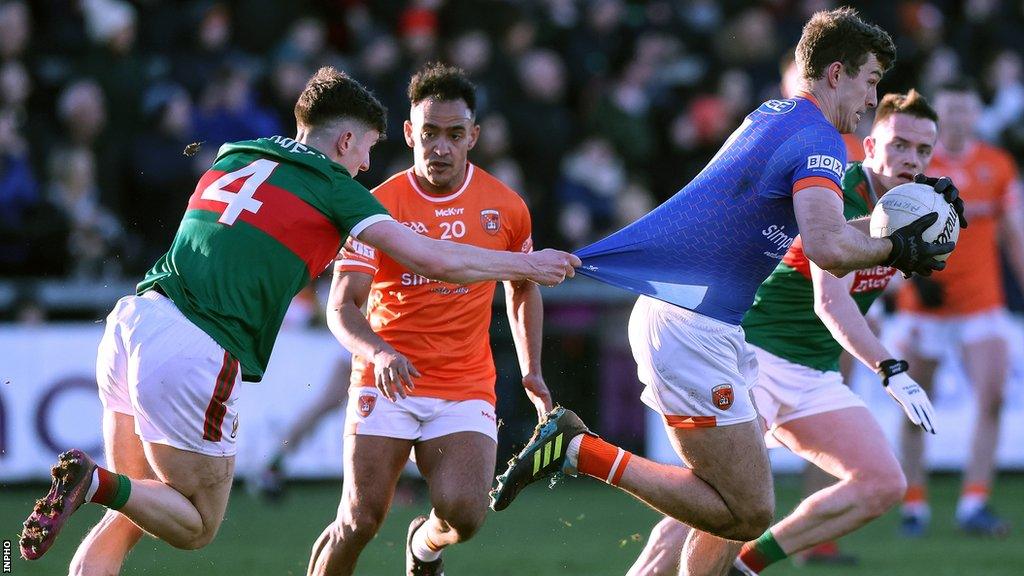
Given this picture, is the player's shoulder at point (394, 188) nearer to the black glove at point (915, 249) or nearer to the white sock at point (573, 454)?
the white sock at point (573, 454)

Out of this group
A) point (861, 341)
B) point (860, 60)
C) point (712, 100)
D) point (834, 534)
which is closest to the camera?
point (860, 60)

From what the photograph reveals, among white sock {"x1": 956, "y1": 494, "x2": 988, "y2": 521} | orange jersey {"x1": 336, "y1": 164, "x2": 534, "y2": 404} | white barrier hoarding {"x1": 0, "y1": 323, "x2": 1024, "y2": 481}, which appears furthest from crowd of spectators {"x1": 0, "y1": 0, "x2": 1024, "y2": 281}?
orange jersey {"x1": 336, "y1": 164, "x2": 534, "y2": 404}

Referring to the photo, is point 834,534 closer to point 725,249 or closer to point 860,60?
point 725,249

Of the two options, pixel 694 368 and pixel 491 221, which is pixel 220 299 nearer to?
pixel 491 221

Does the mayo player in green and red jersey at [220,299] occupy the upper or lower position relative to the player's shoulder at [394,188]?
lower

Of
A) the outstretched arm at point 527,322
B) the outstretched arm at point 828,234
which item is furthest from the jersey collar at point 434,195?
the outstretched arm at point 828,234

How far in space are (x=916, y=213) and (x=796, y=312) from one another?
57.4 inches

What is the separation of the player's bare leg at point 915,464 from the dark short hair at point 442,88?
14.5 feet

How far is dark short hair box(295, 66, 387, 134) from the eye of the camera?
641cm

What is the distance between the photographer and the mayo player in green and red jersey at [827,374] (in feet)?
23.1

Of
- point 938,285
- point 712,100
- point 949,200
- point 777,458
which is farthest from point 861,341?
point 712,100

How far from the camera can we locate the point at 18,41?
12.8 meters

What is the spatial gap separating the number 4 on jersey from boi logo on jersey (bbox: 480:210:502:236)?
1442mm

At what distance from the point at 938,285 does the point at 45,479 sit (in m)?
7.02
